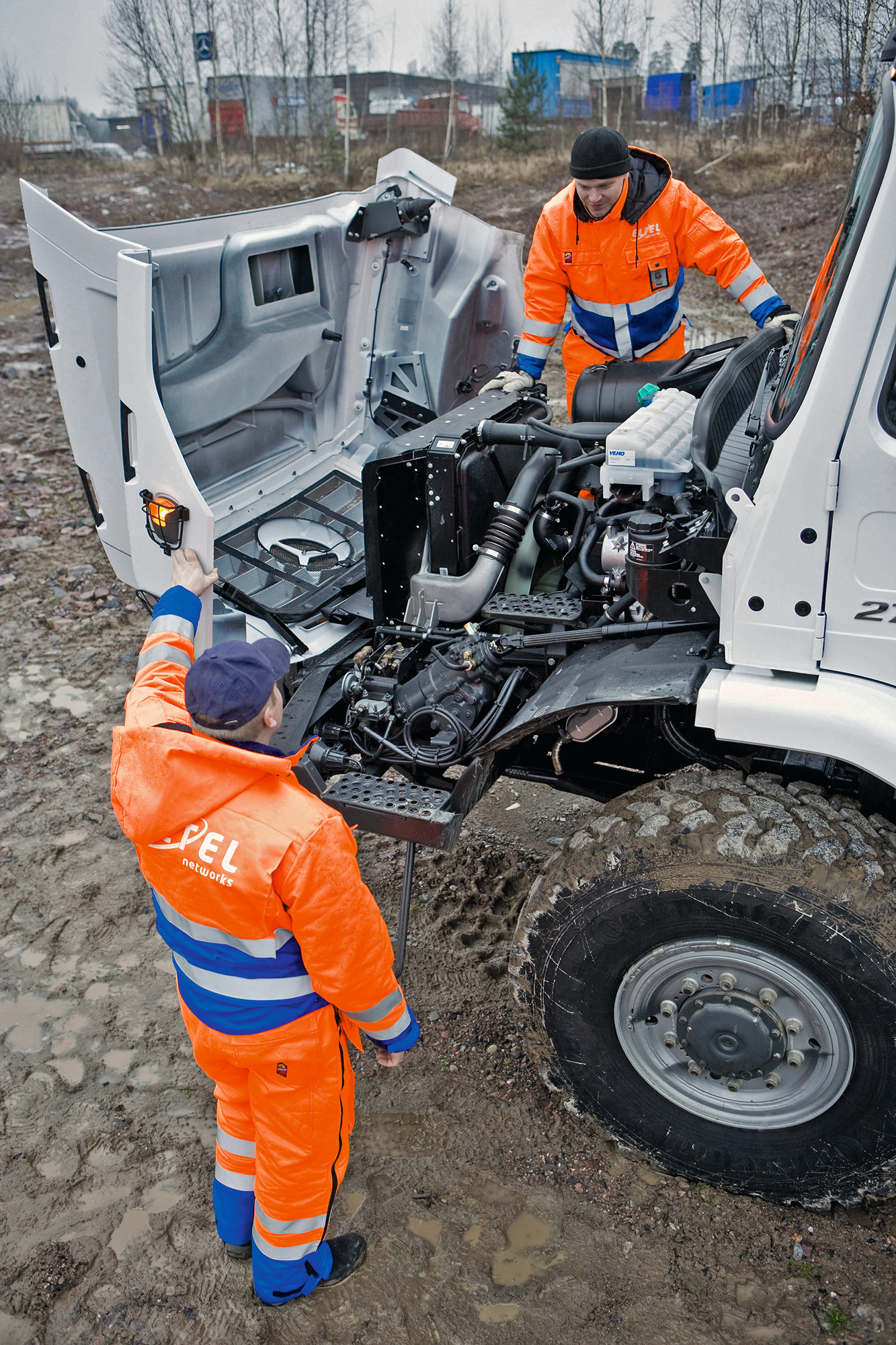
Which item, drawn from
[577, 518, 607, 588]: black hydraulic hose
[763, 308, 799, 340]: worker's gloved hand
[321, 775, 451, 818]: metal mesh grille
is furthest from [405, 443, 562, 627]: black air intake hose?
[763, 308, 799, 340]: worker's gloved hand

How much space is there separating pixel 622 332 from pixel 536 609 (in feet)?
6.36

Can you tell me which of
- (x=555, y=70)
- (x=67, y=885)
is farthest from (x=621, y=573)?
(x=555, y=70)

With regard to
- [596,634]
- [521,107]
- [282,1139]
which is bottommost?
[282,1139]

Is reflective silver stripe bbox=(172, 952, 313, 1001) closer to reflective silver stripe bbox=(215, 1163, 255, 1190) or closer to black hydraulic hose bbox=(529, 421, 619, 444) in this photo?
reflective silver stripe bbox=(215, 1163, 255, 1190)

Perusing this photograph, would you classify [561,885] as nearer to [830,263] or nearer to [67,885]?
[830,263]

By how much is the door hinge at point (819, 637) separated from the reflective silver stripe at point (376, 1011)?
1.24 m

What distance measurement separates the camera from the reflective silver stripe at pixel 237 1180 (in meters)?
2.39

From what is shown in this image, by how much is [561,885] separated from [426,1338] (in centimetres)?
110

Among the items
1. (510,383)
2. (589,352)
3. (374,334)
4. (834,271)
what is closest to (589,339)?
(589,352)

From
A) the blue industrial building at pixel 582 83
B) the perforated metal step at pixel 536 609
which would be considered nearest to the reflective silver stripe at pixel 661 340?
the perforated metal step at pixel 536 609

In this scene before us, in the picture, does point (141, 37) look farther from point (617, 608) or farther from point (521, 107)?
point (617, 608)

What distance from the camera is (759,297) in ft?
12.9

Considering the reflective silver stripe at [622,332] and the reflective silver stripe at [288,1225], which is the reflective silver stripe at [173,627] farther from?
the reflective silver stripe at [622,332]

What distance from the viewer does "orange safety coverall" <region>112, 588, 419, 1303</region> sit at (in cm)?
198
